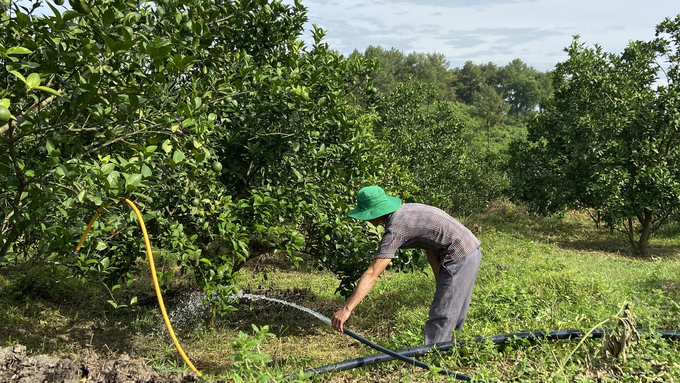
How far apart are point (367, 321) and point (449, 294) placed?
2910 millimetres

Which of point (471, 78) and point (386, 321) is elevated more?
point (471, 78)

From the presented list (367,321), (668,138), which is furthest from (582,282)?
(668,138)

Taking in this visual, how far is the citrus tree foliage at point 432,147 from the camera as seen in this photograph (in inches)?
553

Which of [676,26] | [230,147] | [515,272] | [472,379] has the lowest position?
[515,272]

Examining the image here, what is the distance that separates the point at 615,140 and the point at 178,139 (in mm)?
11013

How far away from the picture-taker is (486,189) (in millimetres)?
17734

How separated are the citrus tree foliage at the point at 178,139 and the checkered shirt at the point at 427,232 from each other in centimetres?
116

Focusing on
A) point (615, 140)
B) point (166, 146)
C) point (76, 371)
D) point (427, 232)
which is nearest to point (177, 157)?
point (166, 146)

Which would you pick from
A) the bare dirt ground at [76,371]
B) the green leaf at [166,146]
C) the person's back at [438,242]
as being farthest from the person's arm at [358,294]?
the green leaf at [166,146]

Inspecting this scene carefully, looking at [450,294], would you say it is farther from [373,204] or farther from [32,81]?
[32,81]

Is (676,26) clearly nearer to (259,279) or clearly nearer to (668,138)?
(668,138)

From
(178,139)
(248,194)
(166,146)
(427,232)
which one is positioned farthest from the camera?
(248,194)

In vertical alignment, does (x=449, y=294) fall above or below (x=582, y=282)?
above

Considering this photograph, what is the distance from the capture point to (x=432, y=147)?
48.4 ft
